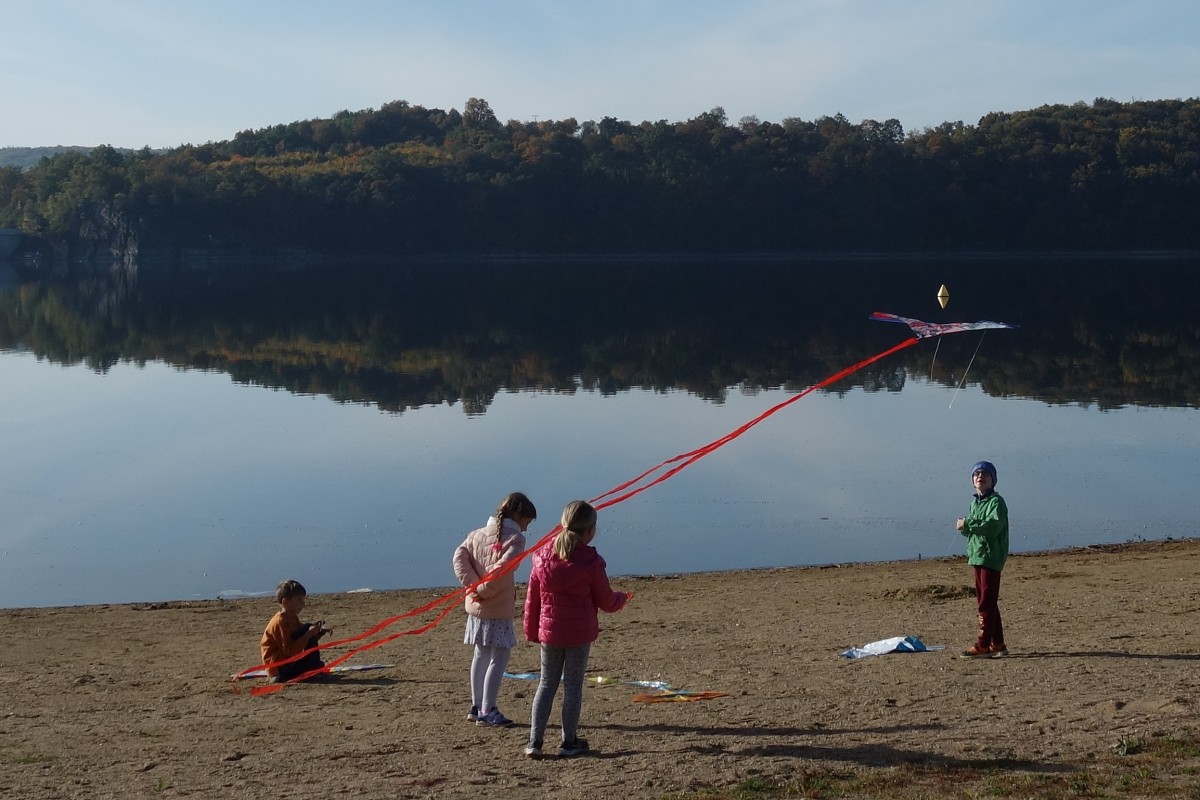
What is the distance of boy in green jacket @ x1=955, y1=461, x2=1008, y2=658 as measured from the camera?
9570 mm

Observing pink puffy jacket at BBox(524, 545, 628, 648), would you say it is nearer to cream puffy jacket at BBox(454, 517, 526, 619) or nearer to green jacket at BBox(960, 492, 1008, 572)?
cream puffy jacket at BBox(454, 517, 526, 619)

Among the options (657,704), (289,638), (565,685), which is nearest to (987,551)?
(657,704)

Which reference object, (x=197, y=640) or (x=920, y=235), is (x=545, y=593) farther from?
(x=920, y=235)

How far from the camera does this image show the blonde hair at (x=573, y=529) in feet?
24.1

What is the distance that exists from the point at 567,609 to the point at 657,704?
1617 mm

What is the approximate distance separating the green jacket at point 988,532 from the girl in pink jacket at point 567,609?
10.6ft

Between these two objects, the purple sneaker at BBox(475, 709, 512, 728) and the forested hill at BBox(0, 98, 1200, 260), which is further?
the forested hill at BBox(0, 98, 1200, 260)

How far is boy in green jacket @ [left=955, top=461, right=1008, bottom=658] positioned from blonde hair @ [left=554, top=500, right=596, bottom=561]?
3381 millimetres

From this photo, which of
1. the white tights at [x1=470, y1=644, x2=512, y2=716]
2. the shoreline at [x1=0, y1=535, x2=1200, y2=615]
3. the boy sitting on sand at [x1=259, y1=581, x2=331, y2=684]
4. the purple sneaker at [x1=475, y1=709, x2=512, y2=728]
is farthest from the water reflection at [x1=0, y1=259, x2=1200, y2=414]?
the purple sneaker at [x1=475, y1=709, x2=512, y2=728]

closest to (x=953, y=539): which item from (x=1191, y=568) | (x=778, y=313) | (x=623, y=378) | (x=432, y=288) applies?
(x=1191, y=568)

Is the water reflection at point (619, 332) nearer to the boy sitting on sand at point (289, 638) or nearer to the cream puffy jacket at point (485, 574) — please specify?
the boy sitting on sand at point (289, 638)

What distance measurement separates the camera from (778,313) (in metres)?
58.7

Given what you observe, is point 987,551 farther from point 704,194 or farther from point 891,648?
point 704,194

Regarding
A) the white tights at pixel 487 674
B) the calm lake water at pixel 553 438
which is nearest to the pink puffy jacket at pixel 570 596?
the white tights at pixel 487 674
